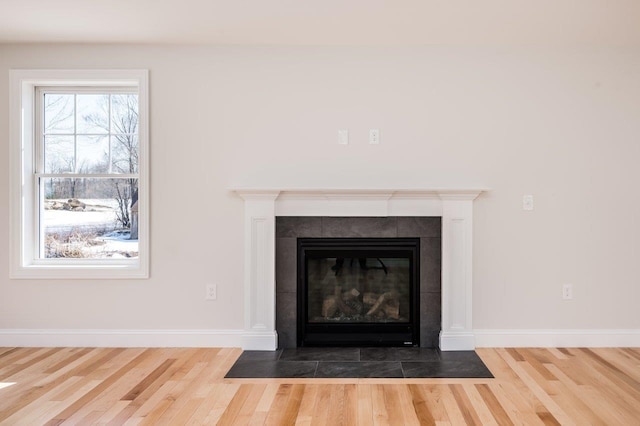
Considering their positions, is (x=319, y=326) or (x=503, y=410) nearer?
(x=503, y=410)

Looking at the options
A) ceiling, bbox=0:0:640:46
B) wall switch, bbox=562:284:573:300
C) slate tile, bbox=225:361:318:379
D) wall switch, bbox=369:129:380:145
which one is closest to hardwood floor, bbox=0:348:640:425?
slate tile, bbox=225:361:318:379

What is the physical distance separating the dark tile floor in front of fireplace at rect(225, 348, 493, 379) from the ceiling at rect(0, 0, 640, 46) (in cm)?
228

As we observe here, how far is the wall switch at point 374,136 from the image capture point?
372 centimetres

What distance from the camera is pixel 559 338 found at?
372 centimetres

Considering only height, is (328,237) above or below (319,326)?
above

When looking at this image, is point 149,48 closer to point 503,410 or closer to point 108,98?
point 108,98

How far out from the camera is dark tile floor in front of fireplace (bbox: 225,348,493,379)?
3145 millimetres

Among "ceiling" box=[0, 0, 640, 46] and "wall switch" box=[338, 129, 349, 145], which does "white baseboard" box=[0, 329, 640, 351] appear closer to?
"wall switch" box=[338, 129, 349, 145]

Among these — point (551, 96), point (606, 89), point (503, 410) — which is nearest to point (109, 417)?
point (503, 410)

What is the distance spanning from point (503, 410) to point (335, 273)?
1.61 m

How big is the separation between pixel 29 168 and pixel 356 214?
2.57m

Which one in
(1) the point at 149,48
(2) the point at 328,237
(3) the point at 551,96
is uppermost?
(1) the point at 149,48

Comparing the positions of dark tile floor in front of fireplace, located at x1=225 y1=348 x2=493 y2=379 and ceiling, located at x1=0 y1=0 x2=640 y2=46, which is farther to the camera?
dark tile floor in front of fireplace, located at x1=225 y1=348 x2=493 y2=379

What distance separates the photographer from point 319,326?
3.80 meters
